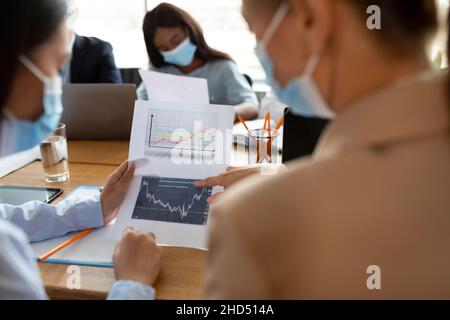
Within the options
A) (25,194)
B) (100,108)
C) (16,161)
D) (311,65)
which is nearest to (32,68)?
(311,65)

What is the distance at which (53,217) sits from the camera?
3.28 ft

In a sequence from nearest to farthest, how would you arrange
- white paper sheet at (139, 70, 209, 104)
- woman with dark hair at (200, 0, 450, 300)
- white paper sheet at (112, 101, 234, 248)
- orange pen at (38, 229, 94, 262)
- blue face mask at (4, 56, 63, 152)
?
woman with dark hair at (200, 0, 450, 300) → blue face mask at (4, 56, 63, 152) → orange pen at (38, 229, 94, 262) → white paper sheet at (112, 101, 234, 248) → white paper sheet at (139, 70, 209, 104)

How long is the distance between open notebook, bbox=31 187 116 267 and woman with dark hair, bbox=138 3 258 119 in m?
1.40

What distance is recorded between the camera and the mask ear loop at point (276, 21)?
1.67ft

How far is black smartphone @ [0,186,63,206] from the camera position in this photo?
118 cm

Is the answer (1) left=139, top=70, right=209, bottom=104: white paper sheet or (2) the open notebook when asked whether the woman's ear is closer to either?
(2) the open notebook

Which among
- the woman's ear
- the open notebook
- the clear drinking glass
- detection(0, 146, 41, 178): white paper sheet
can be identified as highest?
the woman's ear

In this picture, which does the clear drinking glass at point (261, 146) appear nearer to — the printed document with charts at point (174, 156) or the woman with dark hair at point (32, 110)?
the printed document with charts at point (174, 156)

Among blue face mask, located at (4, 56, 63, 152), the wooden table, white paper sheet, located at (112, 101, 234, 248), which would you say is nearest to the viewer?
blue face mask, located at (4, 56, 63, 152)

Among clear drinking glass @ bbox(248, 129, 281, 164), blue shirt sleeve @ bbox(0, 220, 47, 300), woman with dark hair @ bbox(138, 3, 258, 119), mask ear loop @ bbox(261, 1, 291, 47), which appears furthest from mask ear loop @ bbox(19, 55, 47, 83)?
woman with dark hair @ bbox(138, 3, 258, 119)

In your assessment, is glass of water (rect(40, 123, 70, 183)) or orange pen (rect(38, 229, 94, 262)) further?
glass of water (rect(40, 123, 70, 183))

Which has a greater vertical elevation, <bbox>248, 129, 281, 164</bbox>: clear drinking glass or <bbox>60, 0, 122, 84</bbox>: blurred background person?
<bbox>60, 0, 122, 84</bbox>: blurred background person

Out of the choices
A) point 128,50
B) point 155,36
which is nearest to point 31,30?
point 155,36
